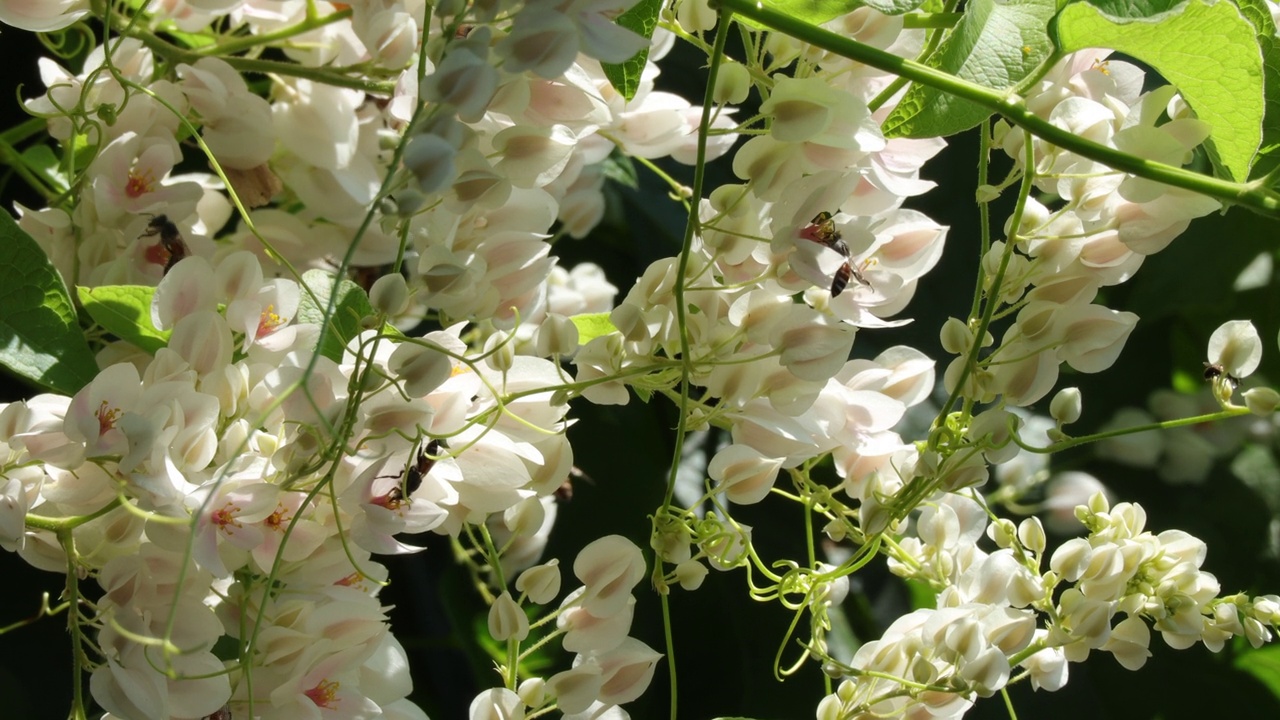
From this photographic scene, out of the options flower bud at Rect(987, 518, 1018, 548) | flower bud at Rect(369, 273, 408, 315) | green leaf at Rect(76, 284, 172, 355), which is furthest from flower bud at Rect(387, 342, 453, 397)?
flower bud at Rect(987, 518, 1018, 548)

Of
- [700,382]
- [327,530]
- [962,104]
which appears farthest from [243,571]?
[962,104]

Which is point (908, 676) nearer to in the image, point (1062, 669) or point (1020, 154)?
point (1062, 669)

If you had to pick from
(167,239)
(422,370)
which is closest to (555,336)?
(422,370)

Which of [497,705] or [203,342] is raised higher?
[203,342]

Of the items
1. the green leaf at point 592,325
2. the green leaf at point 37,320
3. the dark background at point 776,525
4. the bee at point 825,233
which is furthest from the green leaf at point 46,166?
the bee at point 825,233

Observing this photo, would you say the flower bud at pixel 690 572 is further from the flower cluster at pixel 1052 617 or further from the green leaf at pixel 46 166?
the green leaf at pixel 46 166

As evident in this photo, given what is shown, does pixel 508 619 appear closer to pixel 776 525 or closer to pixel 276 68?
pixel 276 68

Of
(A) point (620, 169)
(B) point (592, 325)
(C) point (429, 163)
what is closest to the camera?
(C) point (429, 163)
